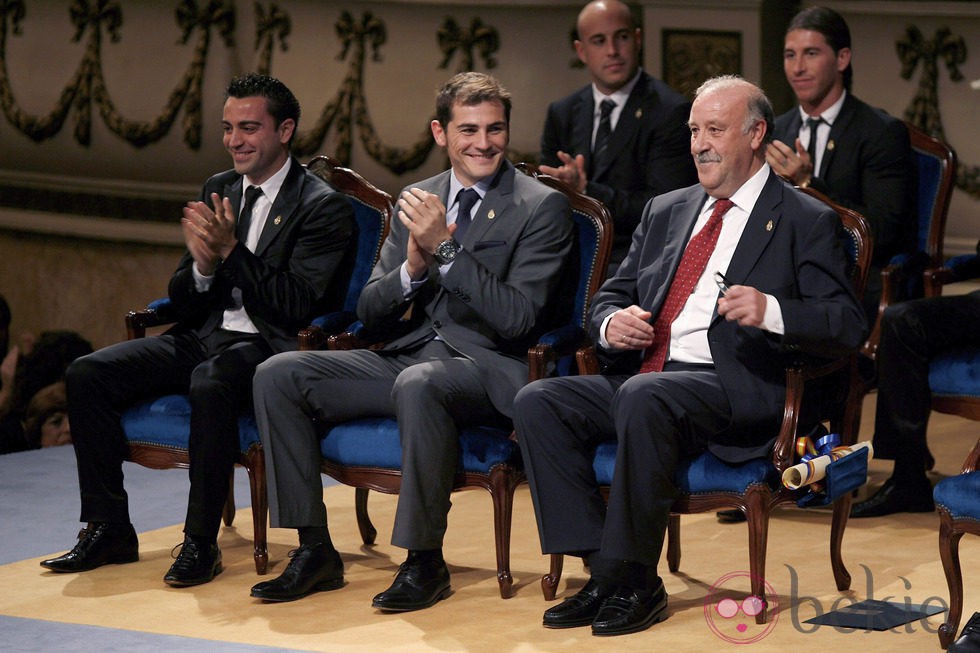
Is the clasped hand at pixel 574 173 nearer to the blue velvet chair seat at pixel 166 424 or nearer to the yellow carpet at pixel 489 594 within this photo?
the yellow carpet at pixel 489 594

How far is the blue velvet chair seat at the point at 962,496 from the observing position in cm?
359

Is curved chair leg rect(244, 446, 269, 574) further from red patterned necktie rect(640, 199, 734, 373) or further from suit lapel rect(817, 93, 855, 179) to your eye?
suit lapel rect(817, 93, 855, 179)

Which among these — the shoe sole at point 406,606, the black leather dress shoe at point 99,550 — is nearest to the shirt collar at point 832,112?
the shoe sole at point 406,606

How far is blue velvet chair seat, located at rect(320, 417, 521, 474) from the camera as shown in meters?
4.23

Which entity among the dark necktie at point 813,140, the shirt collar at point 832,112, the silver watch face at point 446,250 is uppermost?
the shirt collar at point 832,112

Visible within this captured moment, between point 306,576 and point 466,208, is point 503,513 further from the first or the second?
point 466,208

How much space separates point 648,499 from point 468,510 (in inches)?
61.0

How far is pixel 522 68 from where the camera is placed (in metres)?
8.73

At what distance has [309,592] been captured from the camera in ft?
14.3

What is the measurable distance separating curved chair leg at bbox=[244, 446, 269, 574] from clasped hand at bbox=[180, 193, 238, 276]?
0.58 m

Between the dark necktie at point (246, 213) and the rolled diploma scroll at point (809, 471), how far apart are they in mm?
1872

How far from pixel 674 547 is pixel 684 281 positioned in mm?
760

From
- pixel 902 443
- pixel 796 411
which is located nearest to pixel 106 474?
pixel 796 411

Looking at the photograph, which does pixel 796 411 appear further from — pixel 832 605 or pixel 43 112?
pixel 43 112
